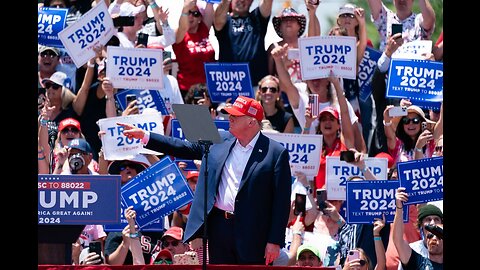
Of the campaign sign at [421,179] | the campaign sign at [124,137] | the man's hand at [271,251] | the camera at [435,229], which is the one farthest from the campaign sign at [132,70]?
the man's hand at [271,251]

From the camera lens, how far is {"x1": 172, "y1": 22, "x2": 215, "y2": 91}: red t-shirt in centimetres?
1547

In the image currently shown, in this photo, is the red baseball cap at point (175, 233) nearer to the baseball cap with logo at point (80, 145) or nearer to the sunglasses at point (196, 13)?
the baseball cap with logo at point (80, 145)

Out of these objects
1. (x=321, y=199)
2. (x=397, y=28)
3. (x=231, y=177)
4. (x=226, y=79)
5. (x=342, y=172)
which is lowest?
(x=321, y=199)

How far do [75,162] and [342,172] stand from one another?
8.44ft

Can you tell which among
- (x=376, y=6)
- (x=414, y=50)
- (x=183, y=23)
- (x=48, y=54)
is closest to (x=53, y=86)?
(x=48, y=54)

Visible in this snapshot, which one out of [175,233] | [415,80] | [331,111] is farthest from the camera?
[415,80]

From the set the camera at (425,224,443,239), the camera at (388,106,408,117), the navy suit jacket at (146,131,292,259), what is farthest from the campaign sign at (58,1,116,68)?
the camera at (425,224,443,239)

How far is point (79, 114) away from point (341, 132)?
2.77 metres

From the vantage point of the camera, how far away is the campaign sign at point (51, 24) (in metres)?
15.2

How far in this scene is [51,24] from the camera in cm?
1520

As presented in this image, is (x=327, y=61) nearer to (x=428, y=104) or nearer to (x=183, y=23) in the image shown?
(x=428, y=104)

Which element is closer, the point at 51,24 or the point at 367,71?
the point at 51,24

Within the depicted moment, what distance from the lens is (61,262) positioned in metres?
10.4
